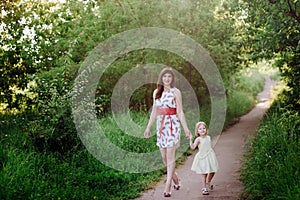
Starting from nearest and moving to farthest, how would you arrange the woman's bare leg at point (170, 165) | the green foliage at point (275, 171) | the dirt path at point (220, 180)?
1. the green foliage at point (275, 171)
2. the woman's bare leg at point (170, 165)
3. the dirt path at point (220, 180)

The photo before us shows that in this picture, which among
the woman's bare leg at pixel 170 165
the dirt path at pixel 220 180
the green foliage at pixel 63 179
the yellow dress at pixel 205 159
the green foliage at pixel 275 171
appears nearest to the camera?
the green foliage at pixel 275 171

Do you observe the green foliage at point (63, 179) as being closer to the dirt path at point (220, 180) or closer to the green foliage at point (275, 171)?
the dirt path at point (220, 180)

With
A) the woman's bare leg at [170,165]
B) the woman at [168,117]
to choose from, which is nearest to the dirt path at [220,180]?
the woman's bare leg at [170,165]

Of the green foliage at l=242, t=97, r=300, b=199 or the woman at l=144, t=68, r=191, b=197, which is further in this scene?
the woman at l=144, t=68, r=191, b=197

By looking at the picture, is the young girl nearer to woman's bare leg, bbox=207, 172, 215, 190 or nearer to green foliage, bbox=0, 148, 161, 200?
woman's bare leg, bbox=207, 172, 215, 190

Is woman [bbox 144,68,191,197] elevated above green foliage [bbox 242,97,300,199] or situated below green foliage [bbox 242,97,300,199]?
above

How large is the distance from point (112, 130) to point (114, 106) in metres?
4.20

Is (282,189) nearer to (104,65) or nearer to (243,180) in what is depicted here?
(243,180)

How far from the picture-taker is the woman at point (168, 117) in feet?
22.5

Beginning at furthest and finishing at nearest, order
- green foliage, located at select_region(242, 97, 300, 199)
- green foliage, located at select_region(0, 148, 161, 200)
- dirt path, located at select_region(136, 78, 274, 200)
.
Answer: dirt path, located at select_region(136, 78, 274, 200) < green foliage, located at select_region(0, 148, 161, 200) < green foliage, located at select_region(242, 97, 300, 199)

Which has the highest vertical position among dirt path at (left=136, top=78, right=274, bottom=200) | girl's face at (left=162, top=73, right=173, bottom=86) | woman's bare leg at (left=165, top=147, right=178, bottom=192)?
girl's face at (left=162, top=73, right=173, bottom=86)

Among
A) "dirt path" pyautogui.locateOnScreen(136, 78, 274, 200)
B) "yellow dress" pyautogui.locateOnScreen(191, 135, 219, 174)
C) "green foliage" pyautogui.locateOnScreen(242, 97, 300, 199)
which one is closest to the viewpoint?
"green foliage" pyautogui.locateOnScreen(242, 97, 300, 199)

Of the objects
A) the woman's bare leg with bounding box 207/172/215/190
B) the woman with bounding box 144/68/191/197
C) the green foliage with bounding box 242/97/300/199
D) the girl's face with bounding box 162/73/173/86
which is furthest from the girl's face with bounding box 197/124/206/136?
the green foliage with bounding box 242/97/300/199

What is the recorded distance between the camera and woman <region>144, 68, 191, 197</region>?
6.85 metres
